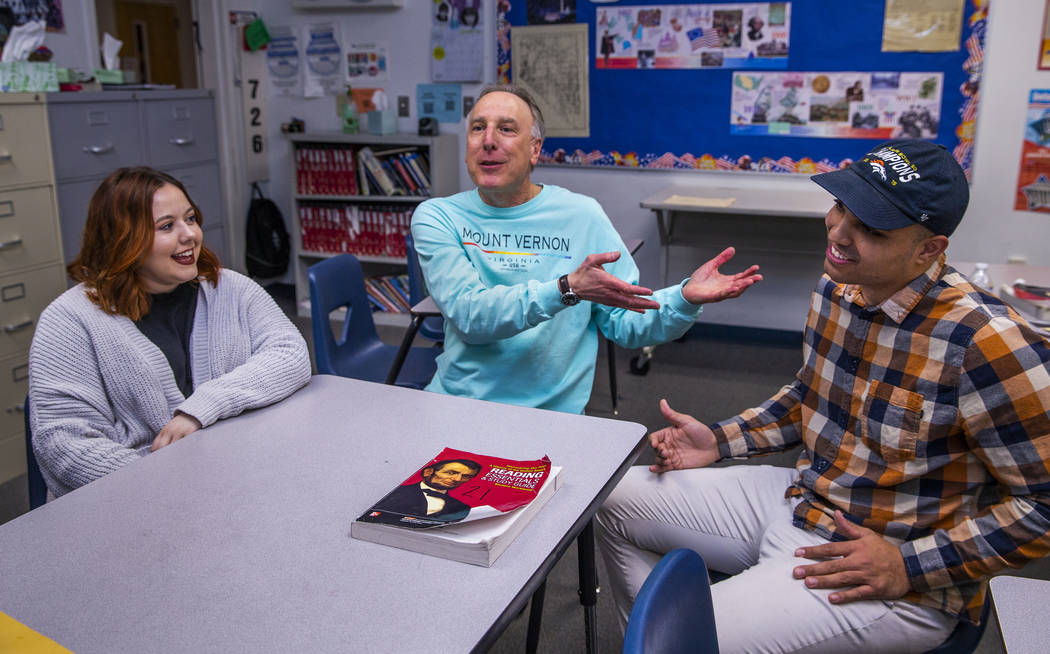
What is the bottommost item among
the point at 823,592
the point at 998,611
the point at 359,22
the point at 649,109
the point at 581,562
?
the point at 581,562

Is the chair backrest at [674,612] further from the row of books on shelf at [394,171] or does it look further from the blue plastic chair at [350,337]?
the row of books on shelf at [394,171]

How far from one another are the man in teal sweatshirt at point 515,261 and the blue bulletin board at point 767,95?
9.12 feet

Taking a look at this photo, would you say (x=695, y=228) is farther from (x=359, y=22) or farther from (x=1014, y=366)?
(x=1014, y=366)

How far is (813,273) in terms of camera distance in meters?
4.75

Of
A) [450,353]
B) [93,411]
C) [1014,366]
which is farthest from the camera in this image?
[450,353]

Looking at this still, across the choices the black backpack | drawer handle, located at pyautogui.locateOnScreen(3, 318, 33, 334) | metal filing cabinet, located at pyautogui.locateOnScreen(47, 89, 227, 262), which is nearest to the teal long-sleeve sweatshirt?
metal filing cabinet, located at pyautogui.locateOnScreen(47, 89, 227, 262)

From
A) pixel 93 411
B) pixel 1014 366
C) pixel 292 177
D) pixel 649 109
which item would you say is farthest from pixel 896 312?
pixel 292 177

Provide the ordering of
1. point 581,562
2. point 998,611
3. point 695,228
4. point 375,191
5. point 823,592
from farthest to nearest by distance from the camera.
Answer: point 375,191, point 695,228, point 581,562, point 823,592, point 998,611

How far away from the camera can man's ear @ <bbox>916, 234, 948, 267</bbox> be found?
140cm

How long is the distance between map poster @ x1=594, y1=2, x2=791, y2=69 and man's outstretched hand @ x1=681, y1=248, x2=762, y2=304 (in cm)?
309

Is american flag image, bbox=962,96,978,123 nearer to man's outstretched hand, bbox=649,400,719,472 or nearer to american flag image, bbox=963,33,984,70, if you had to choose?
american flag image, bbox=963,33,984,70

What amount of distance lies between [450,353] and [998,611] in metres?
1.31

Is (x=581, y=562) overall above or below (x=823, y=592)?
below

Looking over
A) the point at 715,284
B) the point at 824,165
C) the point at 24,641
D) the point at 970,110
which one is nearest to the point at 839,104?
the point at 824,165
